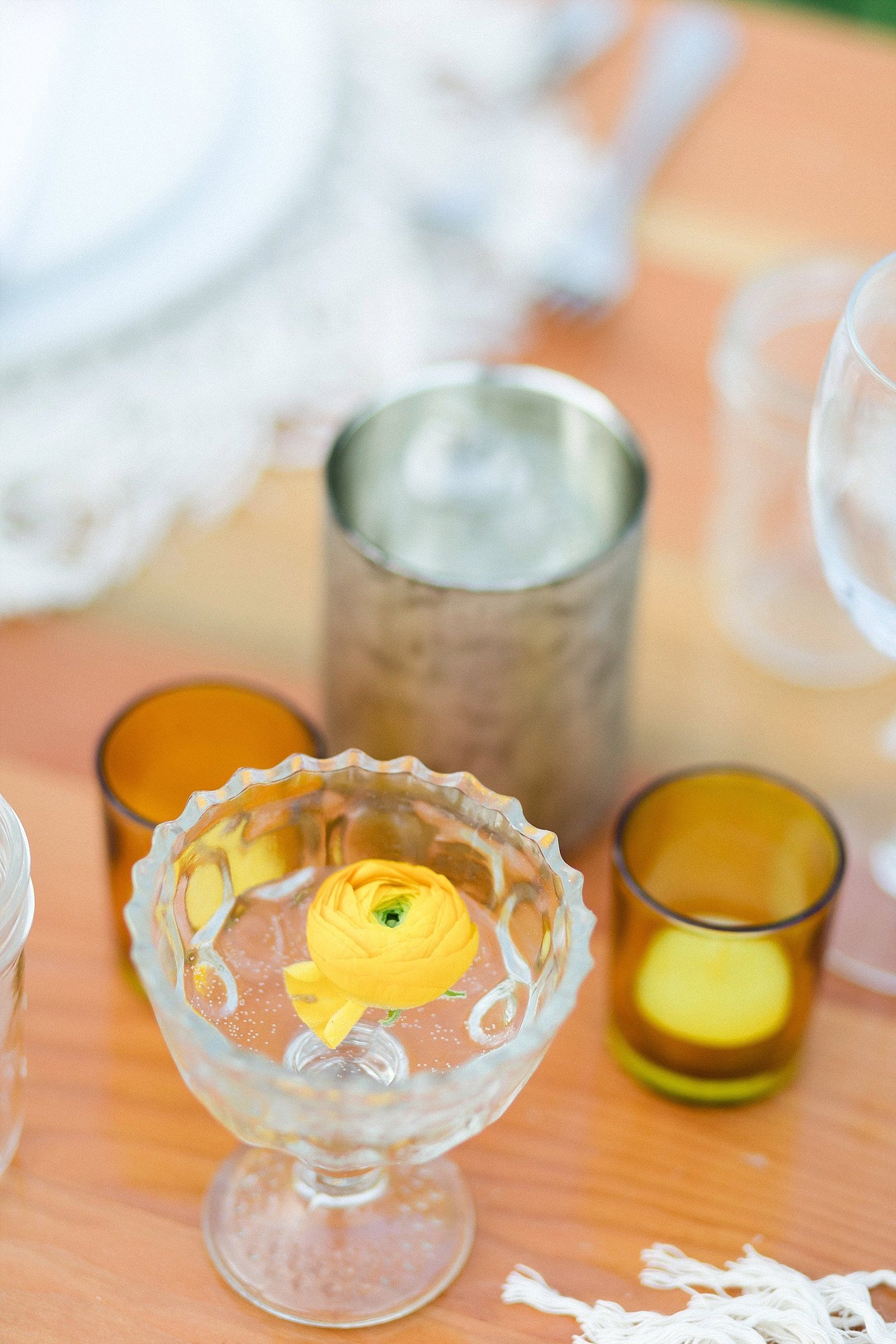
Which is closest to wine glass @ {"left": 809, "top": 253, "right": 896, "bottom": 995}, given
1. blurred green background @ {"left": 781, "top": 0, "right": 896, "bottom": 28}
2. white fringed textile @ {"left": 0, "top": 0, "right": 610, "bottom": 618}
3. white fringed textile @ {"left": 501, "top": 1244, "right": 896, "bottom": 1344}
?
white fringed textile @ {"left": 501, "top": 1244, "right": 896, "bottom": 1344}

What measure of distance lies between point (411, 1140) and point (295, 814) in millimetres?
104

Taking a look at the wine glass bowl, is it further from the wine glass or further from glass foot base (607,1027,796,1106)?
glass foot base (607,1027,796,1106)

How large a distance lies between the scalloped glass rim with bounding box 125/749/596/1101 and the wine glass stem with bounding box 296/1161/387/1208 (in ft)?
0.12

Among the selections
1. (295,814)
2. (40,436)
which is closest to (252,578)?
(40,436)

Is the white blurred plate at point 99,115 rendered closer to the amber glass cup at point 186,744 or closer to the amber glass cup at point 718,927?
the amber glass cup at point 186,744

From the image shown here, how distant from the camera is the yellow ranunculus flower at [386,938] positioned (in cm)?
40

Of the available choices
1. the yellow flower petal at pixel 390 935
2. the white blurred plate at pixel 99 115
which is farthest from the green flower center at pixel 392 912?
the white blurred plate at pixel 99 115

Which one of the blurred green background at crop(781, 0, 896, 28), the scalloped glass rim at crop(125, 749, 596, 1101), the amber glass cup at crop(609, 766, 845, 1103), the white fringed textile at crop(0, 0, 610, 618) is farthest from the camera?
the blurred green background at crop(781, 0, 896, 28)

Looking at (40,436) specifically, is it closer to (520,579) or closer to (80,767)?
(80,767)

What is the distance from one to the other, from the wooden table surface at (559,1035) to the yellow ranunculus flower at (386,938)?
88 millimetres

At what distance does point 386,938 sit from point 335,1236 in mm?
109

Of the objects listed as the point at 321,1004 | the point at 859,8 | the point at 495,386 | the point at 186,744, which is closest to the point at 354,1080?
the point at 321,1004

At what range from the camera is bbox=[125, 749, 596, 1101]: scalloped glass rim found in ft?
1.22

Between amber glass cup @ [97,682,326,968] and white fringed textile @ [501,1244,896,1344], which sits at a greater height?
amber glass cup @ [97,682,326,968]
